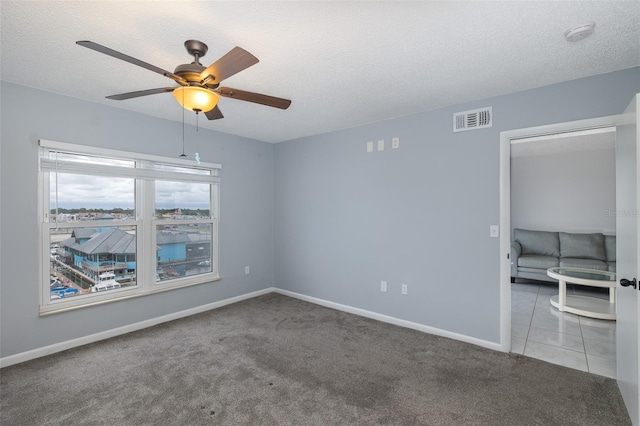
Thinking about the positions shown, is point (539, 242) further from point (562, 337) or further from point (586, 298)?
point (562, 337)

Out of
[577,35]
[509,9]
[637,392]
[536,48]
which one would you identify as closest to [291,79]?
[509,9]

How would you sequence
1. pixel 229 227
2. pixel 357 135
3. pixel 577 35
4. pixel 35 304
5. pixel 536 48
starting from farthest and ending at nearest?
1. pixel 229 227
2. pixel 357 135
3. pixel 35 304
4. pixel 536 48
5. pixel 577 35

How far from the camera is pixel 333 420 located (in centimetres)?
193

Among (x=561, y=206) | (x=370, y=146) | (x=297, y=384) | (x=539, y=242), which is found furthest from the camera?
(x=561, y=206)

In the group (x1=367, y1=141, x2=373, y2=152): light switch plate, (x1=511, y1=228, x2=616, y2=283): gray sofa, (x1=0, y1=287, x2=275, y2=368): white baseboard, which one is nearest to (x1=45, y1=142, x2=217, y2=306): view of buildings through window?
(x1=0, y1=287, x2=275, y2=368): white baseboard

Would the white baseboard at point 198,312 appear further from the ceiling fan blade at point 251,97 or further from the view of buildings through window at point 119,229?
the ceiling fan blade at point 251,97

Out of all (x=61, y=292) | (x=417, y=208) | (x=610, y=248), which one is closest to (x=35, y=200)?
(x=61, y=292)

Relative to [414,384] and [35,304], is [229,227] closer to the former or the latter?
[35,304]

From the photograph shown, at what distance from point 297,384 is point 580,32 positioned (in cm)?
311

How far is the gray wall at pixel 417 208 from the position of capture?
9.20ft

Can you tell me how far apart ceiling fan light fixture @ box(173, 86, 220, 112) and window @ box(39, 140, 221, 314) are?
6.28 feet

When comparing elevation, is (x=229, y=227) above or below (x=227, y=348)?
Result: above

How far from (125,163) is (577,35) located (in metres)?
4.14

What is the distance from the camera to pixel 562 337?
3.13 m
